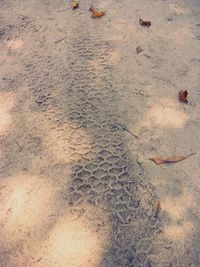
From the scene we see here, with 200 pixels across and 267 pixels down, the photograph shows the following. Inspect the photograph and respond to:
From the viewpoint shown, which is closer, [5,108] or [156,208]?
[156,208]

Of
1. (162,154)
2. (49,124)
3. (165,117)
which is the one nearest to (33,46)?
(49,124)

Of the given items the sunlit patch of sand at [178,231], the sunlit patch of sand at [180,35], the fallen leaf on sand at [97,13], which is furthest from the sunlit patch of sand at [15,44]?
the sunlit patch of sand at [178,231]

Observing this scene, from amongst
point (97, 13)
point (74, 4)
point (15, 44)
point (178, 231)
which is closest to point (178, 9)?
point (97, 13)

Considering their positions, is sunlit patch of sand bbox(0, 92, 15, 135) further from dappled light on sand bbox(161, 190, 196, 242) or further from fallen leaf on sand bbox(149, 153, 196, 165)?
dappled light on sand bbox(161, 190, 196, 242)

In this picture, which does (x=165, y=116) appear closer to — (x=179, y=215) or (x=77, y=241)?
(x=179, y=215)

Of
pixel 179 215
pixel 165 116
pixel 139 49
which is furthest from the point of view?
pixel 139 49

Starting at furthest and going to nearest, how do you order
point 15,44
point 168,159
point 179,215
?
point 15,44, point 168,159, point 179,215
